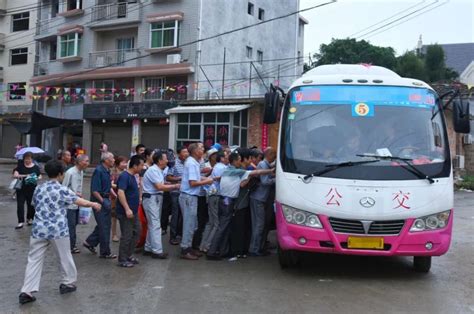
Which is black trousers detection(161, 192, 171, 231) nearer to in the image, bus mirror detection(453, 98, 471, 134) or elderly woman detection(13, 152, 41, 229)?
elderly woman detection(13, 152, 41, 229)

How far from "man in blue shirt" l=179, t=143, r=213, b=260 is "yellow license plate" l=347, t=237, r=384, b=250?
249cm

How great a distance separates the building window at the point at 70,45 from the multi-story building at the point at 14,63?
581 centimetres

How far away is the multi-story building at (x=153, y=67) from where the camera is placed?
27.4 m

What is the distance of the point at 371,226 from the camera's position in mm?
5945

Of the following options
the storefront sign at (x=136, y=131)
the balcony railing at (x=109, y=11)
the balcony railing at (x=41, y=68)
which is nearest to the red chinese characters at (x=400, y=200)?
the storefront sign at (x=136, y=131)

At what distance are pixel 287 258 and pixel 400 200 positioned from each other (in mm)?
1765

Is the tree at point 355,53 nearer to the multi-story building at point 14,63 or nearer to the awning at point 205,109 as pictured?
the awning at point 205,109

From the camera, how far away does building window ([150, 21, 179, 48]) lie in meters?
28.4

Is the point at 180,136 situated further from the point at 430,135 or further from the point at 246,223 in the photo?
Answer: the point at 430,135

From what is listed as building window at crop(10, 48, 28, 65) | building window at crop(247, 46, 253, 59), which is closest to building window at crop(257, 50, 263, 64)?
building window at crop(247, 46, 253, 59)

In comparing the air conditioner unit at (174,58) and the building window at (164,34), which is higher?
the building window at (164,34)

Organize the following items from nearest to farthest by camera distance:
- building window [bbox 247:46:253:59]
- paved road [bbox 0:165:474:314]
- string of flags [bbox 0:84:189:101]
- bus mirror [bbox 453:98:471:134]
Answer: paved road [bbox 0:165:474:314]
bus mirror [bbox 453:98:471:134]
string of flags [bbox 0:84:189:101]
building window [bbox 247:46:253:59]

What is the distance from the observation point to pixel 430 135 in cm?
650

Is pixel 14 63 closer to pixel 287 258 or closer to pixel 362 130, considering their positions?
pixel 287 258
